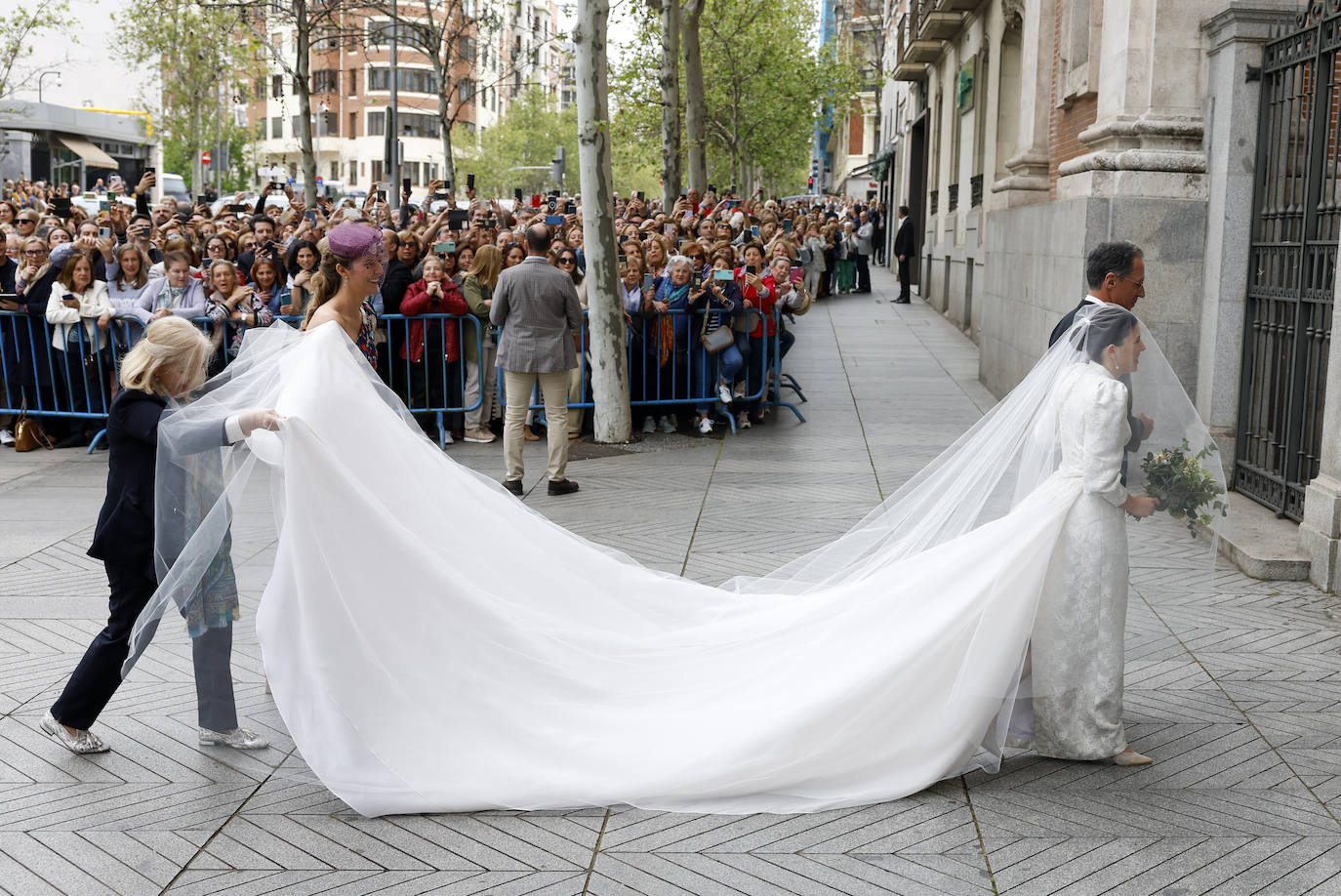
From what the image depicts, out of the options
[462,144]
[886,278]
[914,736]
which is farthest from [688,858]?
[462,144]

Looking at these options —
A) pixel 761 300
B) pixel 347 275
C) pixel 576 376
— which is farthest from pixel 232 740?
pixel 761 300

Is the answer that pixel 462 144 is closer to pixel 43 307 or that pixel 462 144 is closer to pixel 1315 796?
pixel 43 307

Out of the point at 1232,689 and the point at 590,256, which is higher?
the point at 590,256

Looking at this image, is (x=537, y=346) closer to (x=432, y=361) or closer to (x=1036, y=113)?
(x=432, y=361)

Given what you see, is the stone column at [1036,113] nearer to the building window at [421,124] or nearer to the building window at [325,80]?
the building window at [325,80]

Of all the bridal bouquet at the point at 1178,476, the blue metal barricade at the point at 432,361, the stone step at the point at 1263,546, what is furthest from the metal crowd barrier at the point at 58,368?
the bridal bouquet at the point at 1178,476

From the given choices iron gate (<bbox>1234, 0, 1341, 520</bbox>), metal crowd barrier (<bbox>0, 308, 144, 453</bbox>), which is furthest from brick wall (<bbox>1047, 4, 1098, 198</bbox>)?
metal crowd barrier (<bbox>0, 308, 144, 453</bbox>)

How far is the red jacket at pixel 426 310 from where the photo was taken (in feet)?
41.3

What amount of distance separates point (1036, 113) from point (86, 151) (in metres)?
63.3

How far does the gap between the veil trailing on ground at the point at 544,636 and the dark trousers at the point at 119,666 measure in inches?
11.8

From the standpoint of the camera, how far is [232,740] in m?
5.23

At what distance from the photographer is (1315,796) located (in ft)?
15.7

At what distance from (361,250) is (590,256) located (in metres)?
6.79

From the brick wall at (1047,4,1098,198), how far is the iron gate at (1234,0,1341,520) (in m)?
2.83
